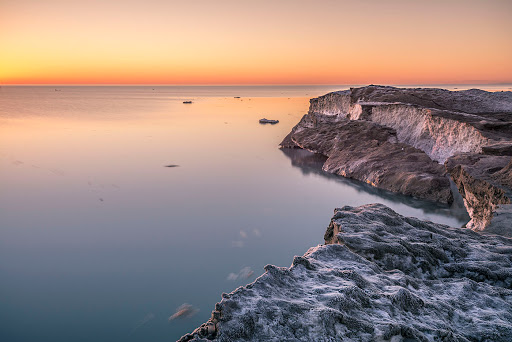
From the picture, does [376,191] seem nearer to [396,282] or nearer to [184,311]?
[184,311]

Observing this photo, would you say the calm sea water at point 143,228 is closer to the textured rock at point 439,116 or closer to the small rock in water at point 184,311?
the small rock in water at point 184,311

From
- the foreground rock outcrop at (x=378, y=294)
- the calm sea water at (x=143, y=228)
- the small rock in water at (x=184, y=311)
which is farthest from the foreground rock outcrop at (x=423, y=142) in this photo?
the small rock in water at (x=184, y=311)

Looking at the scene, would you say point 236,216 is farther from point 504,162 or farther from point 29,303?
point 504,162

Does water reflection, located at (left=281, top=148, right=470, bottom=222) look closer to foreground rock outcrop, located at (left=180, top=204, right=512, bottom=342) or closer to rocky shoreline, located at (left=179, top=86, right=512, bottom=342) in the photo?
rocky shoreline, located at (left=179, top=86, right=512, bottom=342)

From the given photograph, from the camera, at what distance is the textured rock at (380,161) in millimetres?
13031

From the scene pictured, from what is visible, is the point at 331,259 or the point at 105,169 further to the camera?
the point at 105,169

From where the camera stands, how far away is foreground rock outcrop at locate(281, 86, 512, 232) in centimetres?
918

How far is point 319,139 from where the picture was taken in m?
22.9

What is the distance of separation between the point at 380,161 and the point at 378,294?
1304 cm

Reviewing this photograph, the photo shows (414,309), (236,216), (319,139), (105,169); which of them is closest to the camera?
(414,309)

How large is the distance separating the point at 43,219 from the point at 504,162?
1408cm

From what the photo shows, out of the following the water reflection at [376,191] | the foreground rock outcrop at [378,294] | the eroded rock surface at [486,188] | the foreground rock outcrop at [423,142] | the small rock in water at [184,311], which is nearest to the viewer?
the foreground rock outcrop at [378,294]

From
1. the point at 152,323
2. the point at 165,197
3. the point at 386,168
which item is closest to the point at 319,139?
the point at 386,168

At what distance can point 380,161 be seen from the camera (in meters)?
15.8
